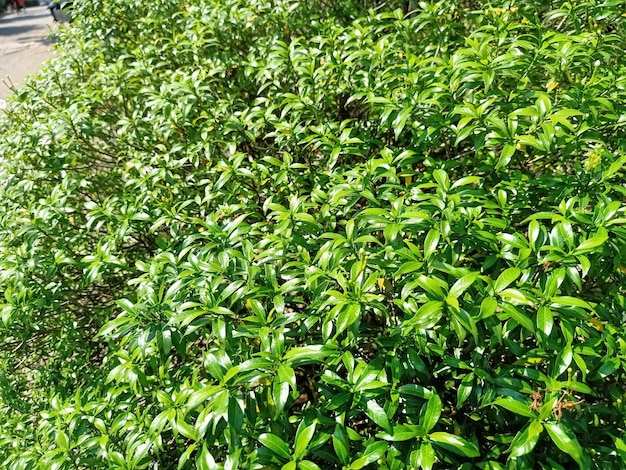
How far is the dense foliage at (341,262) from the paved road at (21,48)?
600cm

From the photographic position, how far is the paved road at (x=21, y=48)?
1075 cm

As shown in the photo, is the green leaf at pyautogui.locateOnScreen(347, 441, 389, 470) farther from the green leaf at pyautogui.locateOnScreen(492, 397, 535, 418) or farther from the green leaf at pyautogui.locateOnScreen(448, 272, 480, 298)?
the green leaf at pyautogui.locateOnScreen(448, 272, 480, 298)

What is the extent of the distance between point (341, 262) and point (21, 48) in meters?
15.7

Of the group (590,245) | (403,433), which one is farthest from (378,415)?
(590,245)

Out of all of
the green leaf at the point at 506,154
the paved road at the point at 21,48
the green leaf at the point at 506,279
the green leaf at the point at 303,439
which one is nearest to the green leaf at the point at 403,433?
the green leaf at the point at 303,439

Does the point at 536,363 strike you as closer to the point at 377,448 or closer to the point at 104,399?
the point at 377,448

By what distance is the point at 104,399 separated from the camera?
65.8 inches

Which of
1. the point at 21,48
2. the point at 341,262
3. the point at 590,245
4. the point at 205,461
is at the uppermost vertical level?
the point at 590,245

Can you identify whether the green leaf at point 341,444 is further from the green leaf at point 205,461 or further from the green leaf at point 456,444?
the green leaf at point 205,461

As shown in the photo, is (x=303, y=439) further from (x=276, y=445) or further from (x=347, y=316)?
(x=347, y=316)

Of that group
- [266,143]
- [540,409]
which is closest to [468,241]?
[540,409]

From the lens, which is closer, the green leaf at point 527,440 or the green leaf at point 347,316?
the green leaf at point 527,440

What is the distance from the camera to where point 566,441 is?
3.62ft

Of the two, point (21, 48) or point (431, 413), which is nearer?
point (431, 413)
